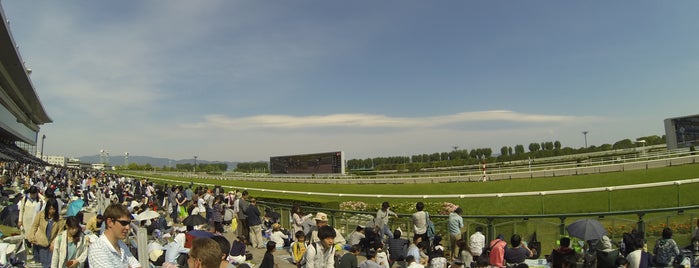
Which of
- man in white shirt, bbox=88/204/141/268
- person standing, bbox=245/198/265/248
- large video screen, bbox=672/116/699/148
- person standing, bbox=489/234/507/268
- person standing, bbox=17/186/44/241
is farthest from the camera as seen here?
large video screen, bbox=672/116/699/148

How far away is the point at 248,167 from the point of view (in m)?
125

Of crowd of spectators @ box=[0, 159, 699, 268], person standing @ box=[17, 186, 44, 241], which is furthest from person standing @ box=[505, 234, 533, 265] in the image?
person standing @ box=[17, 186, 44, 241]

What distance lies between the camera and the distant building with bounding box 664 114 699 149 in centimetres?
2680

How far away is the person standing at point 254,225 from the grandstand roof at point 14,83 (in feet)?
103

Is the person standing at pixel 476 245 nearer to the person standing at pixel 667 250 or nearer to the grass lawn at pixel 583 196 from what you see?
the person standing at pixel 667 250

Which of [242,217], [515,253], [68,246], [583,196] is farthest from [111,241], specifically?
[583,196]

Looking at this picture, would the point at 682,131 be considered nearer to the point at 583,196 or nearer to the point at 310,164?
the point at 583,196

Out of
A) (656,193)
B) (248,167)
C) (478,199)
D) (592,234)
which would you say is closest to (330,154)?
(478,199)

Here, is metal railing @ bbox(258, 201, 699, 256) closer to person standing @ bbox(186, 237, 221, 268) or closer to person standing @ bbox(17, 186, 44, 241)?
person standing @ bbox(17, 186, 44, 241)

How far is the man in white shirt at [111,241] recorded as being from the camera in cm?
324

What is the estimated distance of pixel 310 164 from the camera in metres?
50.9

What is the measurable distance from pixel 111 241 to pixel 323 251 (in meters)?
3.08

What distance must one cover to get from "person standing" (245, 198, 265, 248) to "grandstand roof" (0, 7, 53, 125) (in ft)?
103

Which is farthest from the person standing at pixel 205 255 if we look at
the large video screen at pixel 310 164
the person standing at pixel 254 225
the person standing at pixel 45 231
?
the large video screen at pixel 310 164
